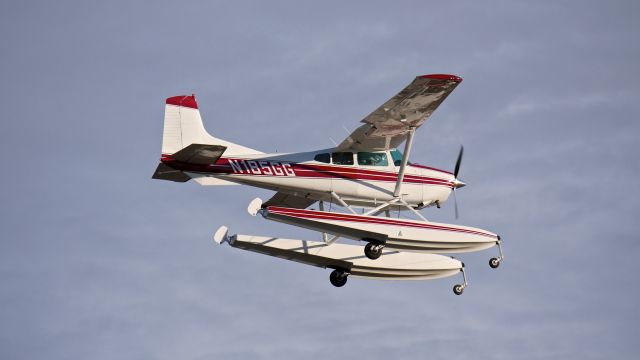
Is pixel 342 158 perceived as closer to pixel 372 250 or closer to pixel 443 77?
pixel 372 250

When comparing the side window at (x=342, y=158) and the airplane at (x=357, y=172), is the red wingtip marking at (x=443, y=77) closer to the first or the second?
the airplane at (x=357, y=172)

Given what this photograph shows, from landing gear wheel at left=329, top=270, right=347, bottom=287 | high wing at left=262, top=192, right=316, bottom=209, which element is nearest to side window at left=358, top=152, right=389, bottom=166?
landing gear wheel at left=329, top=270, right=347, bottom=287

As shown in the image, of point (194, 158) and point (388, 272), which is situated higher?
point (194, 158)

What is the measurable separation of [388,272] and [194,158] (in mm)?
6255

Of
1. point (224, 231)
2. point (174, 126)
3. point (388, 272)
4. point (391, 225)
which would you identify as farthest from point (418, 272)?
point (174, 126)

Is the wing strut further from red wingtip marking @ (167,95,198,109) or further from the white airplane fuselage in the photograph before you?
red wingtip marking @ (167,95,198,109)

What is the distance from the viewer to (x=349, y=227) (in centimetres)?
2816

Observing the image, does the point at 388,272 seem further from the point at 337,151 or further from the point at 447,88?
the point at 447,88

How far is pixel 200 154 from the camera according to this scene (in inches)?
1094

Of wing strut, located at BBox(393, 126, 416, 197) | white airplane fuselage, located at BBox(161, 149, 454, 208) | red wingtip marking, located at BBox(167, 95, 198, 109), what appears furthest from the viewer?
wing strut, located at BBox(393, 126, 416, 197)

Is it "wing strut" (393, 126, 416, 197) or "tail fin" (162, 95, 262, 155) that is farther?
"wing strut" (393, 126, 416, 197)

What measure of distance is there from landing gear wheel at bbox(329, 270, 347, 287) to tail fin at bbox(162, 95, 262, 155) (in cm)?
388

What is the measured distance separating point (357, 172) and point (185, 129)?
429cm

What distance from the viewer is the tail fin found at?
28.6 m
